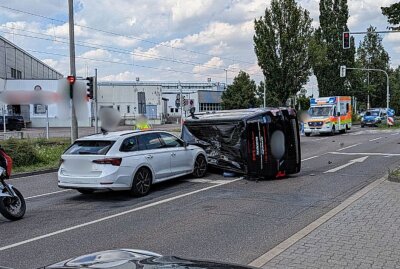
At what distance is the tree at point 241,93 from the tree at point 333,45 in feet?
44.2

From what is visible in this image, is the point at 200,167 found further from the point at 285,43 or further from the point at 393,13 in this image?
the point at 285,43

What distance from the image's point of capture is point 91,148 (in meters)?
10.5

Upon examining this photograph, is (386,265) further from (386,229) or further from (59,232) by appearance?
(59,232)

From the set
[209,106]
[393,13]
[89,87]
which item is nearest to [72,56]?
[89,87]

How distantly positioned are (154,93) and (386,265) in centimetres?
7214

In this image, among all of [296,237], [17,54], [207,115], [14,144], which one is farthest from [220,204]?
[17,54]

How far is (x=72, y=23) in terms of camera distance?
1966 centimetres

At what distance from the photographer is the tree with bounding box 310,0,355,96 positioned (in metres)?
52.9

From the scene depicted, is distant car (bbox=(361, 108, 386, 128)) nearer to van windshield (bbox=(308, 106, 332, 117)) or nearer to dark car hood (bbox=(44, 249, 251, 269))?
van windshield (bbox=(308, 106, 332, 117))

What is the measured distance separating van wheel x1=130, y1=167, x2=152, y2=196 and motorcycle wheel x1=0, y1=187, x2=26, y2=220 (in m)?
2.58

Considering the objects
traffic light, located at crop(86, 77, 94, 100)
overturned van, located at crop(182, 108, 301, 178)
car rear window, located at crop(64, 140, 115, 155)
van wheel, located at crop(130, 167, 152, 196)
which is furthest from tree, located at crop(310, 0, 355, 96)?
car rear window, located at crop(64, 140, 115, 155)

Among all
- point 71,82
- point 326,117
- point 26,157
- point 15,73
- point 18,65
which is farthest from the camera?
point 18,65

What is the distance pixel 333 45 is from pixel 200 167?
4407cm

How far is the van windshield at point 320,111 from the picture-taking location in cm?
3682
